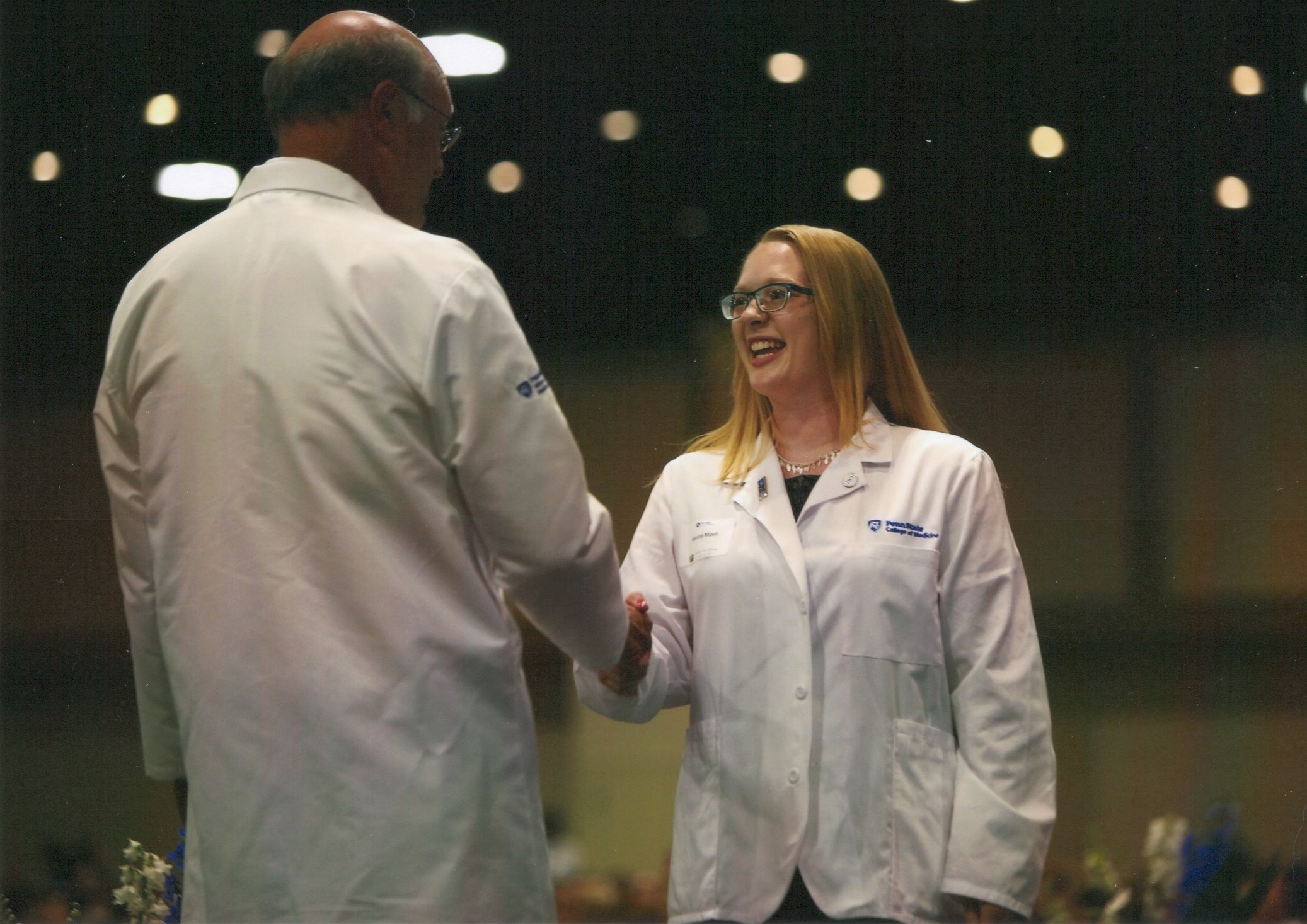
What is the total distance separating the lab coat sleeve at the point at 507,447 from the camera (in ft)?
5.78

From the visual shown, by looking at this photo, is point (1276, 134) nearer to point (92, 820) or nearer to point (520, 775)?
point (520, 775)

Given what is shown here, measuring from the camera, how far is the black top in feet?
8.21

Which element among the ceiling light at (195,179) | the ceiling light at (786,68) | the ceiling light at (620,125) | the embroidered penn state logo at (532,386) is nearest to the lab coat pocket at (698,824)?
the embroidered penn state logo at (532,386)

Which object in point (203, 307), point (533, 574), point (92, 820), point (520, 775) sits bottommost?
point (92, 820)

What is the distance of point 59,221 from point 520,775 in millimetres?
2061

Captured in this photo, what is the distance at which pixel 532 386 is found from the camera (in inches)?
70.8

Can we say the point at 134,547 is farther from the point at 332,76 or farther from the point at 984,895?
the point at 984,895

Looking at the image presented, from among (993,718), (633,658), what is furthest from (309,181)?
(993,718)

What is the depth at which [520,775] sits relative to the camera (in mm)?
1851

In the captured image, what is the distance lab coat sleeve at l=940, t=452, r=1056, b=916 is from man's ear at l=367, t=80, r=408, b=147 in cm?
111

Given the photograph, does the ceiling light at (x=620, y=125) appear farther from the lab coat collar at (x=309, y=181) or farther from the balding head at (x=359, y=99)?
the lab coat collar at (x=309, y=181)

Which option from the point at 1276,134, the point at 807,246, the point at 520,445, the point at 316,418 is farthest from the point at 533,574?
the point at 1276,134

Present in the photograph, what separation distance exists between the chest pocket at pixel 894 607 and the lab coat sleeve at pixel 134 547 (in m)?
1.07

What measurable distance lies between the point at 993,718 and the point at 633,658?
1.91 feet
